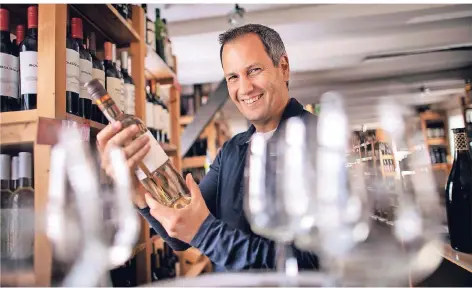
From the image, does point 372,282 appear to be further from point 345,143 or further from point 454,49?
point 454,49

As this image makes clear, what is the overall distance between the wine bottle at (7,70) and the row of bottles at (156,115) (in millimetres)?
428

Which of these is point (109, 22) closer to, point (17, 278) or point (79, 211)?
point (79, 211)

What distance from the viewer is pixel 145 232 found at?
2.62ft

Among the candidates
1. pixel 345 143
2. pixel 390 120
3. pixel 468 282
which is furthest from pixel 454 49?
pixel 468 282

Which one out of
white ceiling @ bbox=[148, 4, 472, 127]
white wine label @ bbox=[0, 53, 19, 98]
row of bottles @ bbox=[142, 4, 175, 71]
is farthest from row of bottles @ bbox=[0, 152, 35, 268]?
row of bottles @ bbox=[142, 4, 175, 71]

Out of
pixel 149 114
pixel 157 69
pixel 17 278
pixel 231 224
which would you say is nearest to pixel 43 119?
pixel 17 278

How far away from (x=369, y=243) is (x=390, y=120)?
0.23 meters

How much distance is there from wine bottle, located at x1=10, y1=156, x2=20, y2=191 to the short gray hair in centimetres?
39

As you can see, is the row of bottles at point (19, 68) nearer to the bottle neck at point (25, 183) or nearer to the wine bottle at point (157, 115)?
the bottle neck at point (25, 183)

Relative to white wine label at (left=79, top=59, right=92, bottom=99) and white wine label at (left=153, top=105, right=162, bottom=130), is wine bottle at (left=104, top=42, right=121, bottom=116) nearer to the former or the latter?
white wine label at (left=79, top=59, right=92, bottom=99)

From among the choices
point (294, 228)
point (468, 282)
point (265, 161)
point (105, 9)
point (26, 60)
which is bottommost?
point (468, 282)

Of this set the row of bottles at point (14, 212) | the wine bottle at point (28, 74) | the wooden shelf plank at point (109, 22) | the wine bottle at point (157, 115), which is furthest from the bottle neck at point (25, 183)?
the wine bottle at point (157, 115)

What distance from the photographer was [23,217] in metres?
0.52

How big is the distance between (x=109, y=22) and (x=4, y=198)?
0.45 meters
